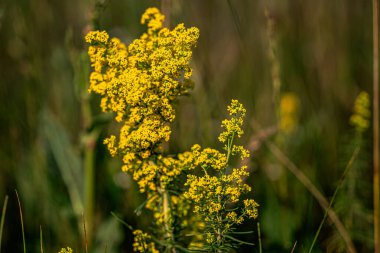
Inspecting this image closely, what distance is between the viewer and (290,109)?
3.92m

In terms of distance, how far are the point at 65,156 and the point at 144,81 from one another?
1.69 meters

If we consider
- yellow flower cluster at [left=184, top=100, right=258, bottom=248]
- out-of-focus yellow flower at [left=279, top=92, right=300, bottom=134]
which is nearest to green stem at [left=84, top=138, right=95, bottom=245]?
yellow flower cluster at [left=184, top=100, right=258, bottom=248]

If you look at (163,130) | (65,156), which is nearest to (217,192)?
(163,130)

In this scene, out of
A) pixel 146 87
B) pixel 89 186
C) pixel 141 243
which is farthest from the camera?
pixel 89 186

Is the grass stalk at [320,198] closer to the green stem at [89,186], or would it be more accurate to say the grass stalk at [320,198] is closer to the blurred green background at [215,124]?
the blurred green background at [215,124]

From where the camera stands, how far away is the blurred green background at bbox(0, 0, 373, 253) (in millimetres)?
2654

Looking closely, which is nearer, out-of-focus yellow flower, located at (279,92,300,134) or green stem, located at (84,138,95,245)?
green stem, located at (84,138,95,245)

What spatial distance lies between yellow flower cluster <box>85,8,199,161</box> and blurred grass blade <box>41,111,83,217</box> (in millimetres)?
1451

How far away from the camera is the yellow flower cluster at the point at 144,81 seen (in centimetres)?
150

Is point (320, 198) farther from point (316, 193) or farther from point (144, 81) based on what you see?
point (144, 81)

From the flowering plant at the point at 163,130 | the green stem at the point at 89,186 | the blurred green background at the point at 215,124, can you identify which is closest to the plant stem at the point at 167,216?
the flowering plant at the point at 163,130

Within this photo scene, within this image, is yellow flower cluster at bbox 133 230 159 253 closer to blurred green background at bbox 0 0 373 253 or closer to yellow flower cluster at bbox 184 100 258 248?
yellow flower cluster at bbox 184 100 258 248

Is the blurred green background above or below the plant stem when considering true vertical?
above

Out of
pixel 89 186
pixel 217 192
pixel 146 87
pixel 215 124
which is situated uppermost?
pixel 215 124
